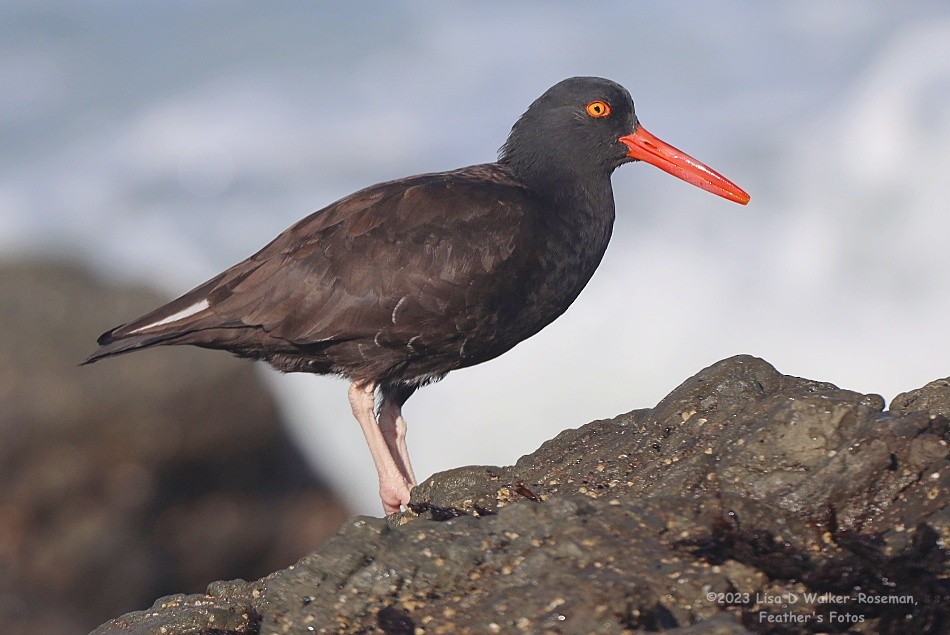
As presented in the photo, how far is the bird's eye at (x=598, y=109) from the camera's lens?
5.77m

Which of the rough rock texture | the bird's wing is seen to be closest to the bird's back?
the bird's wing

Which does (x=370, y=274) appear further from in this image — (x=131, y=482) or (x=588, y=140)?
(x=131, y=482)

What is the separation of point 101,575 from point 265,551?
3.48 ft

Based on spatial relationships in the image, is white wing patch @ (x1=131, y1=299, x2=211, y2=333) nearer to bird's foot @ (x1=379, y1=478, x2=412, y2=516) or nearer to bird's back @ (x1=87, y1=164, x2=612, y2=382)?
bird's back @ (x1=87, y1=164, x2=612, y2=382)

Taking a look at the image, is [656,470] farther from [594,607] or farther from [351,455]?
[351,455]

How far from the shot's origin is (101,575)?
737 cm

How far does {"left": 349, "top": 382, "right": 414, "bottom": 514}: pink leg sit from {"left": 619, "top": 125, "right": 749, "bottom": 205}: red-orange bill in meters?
1.82

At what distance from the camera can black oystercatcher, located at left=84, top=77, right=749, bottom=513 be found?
5.03 meters

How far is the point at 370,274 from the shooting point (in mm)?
5098

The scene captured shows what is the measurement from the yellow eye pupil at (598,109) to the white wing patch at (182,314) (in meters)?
2.10

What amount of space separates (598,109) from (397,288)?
1.51m

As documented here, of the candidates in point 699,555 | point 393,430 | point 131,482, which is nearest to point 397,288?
point 393,430

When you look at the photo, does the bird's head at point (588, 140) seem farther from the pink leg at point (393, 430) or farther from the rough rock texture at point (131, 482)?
the rough rock texture at point (131, 482)

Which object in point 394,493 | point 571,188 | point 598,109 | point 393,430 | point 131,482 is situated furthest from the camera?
point 131,482
